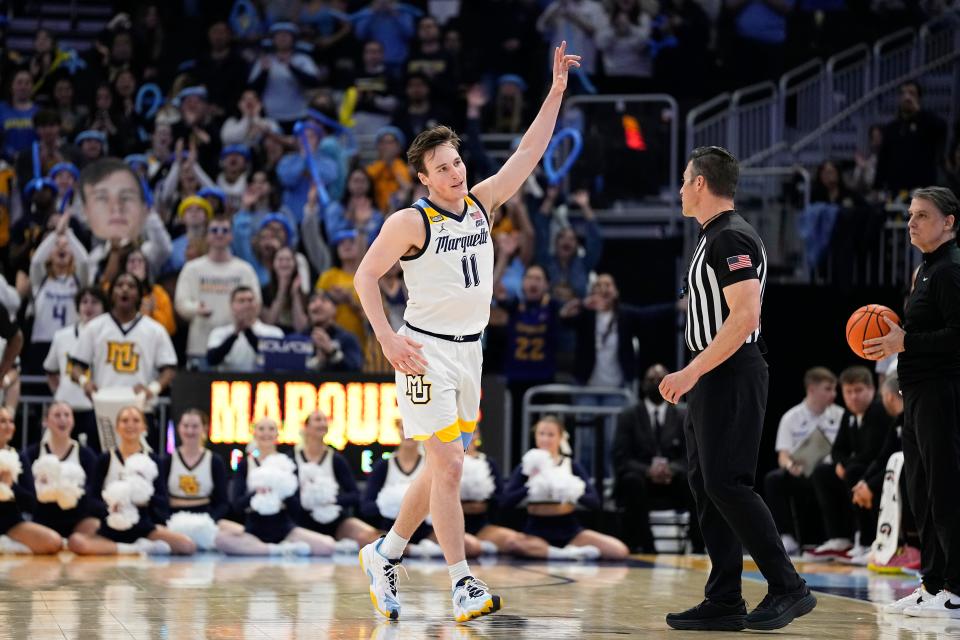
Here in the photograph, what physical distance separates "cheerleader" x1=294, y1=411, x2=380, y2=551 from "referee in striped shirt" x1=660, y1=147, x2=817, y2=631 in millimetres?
5173

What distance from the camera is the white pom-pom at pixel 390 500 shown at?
37.7 ft

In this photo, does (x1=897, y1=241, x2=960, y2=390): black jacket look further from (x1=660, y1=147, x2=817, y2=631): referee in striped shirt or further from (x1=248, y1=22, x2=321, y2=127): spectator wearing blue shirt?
(x1=248, y1=22, x2=321, y2=127): spectator wearing blue shirt

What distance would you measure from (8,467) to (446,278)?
5.55 m

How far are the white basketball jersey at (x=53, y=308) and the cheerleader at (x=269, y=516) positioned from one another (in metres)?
2.90

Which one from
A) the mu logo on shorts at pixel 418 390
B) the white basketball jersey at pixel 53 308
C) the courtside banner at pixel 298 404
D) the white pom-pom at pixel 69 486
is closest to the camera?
the mu logo on shorts at pixel 418 390

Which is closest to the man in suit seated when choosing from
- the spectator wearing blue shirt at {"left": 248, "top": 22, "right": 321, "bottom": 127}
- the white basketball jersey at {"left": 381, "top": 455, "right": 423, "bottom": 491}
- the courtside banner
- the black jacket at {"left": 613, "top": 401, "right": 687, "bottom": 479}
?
the black jacket at {"left": 613, "top": 401, "right": 687, "bottom": 479}

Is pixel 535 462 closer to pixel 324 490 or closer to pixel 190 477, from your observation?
pixel 324 490

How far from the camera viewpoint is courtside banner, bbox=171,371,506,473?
474 inches

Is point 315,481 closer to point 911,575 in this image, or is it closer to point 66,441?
point 66,441

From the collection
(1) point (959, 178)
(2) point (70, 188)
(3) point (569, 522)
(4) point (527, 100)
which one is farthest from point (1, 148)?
(1) point (959, 178)

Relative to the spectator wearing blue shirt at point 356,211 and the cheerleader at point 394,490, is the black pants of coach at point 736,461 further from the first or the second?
the spectator wearing blue shirt at point 356,211

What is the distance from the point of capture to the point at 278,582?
9.07 metres

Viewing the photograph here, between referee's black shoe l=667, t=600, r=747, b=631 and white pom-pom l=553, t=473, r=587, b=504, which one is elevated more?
white pom-pom l=553, t=473, r=587, b=504

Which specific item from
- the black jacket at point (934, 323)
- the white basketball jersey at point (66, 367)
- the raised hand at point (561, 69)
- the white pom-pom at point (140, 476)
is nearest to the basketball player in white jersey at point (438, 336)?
the raised hand at point (561, 69)
